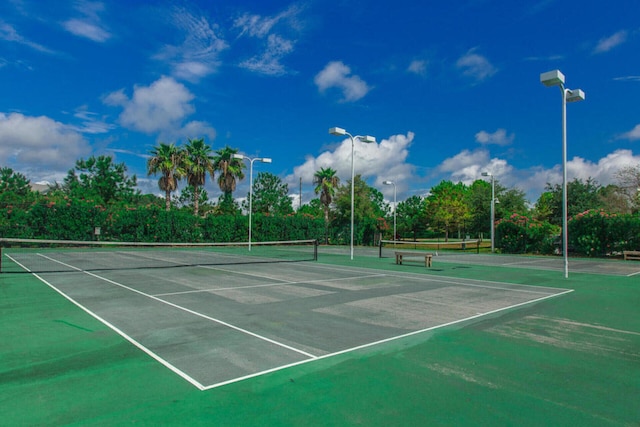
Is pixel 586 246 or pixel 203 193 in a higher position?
pixel 203 193

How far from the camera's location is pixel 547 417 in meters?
3.74

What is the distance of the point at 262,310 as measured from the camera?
339 inches

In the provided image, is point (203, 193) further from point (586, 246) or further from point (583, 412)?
point (583, 412)

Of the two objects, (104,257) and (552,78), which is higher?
(552,78)

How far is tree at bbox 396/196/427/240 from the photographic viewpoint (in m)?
62.3

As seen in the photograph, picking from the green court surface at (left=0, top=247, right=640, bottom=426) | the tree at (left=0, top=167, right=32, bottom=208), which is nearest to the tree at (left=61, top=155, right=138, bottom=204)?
the tree at (left=0, top=167, right=32, bottom=208)

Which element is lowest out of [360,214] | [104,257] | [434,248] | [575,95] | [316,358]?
[104,257]

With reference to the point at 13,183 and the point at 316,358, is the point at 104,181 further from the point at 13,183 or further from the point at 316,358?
the point at 316,358

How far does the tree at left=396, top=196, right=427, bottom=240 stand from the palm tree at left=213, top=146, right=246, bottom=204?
2518 centimetres

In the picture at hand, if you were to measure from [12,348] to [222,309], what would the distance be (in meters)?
3.78

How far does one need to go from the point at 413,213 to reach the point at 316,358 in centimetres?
7158

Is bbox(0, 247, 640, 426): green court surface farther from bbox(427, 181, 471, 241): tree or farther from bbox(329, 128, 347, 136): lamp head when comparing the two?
bbox(427, 181, 471, 241): tree

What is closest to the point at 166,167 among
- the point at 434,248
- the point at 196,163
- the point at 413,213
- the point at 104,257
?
the point at 196,163

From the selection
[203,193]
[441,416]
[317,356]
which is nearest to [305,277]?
[317,356]
